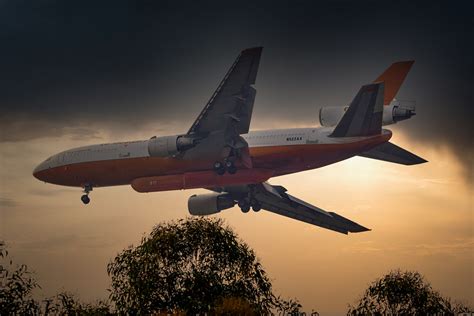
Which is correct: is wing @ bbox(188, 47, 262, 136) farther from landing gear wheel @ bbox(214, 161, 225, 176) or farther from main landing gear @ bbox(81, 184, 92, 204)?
main landing gear @ bbox(81, 184, 92, 204)

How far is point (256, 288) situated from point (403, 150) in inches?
681

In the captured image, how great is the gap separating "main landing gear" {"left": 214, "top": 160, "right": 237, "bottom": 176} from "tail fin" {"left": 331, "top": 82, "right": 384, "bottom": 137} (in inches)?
426

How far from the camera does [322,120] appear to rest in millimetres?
73938

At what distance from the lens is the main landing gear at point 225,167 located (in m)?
76.0

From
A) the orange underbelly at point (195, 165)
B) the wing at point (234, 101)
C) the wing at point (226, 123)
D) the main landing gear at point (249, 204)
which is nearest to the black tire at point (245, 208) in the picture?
the main landing gear at point (249, 204)

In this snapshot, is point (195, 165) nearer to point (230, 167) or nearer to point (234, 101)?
point (230, 167)

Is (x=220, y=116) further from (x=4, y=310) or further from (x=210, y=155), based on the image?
(x=4, y=310)

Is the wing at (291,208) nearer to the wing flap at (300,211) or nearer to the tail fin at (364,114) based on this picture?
the wing flap at (300,211)

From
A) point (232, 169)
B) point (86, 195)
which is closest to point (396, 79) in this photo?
point (232, 169)

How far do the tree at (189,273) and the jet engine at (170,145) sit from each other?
6.32m

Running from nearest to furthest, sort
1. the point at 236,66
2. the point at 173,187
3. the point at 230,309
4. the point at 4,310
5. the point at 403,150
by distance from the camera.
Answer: the point at 230,309
the point at 4,310
the point at 236,66
the point at 403,150
the point at 173,187

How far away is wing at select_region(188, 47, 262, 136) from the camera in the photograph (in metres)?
67.2

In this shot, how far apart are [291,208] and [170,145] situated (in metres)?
23.1

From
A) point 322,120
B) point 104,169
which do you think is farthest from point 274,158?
point 104,169
